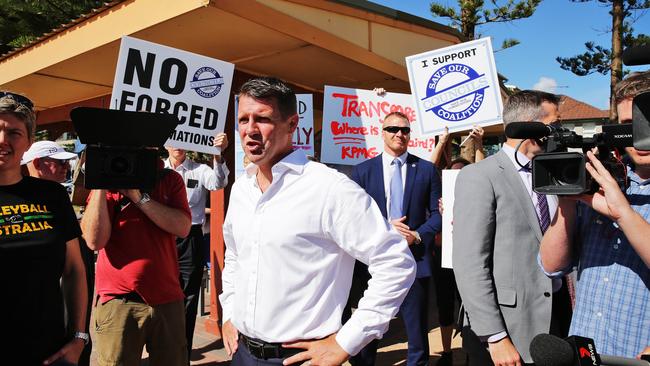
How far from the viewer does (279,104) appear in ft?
6.69

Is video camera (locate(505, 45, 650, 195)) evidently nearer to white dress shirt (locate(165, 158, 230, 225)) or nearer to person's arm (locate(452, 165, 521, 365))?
person's arm (locate(452, 165, 521, 365))

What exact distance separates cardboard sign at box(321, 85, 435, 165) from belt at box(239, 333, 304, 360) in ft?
11.0

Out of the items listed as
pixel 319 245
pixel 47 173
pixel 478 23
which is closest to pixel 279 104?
pixel 319 245

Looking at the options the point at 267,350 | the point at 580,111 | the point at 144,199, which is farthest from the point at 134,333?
the point at 580,111

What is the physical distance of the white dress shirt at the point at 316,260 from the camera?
1866 millimetres

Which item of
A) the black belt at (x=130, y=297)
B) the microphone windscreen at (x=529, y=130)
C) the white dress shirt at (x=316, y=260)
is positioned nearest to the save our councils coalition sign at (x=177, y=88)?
the black belt at (x=130, y=297)

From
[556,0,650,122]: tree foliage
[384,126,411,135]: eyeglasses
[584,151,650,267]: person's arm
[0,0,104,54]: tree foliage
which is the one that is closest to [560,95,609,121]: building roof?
[556,0,650,122]: tree foliage

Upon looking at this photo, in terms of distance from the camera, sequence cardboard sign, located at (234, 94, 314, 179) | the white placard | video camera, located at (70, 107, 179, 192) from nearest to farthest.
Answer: video camera, located at (70, 107, 179, 192)
the white placard
cardboard sign, located at (234, 94, 314, 179)

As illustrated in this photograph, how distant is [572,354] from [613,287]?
636 mm

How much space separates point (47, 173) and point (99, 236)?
1.01 meters

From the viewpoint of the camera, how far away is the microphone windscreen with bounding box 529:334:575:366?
1.37 metres

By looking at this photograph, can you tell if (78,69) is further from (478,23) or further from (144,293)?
(478,23)

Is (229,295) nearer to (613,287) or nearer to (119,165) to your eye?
(119,165)

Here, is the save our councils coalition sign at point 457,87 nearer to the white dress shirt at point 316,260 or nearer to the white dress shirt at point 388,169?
the white dress shirt at point 388,169
